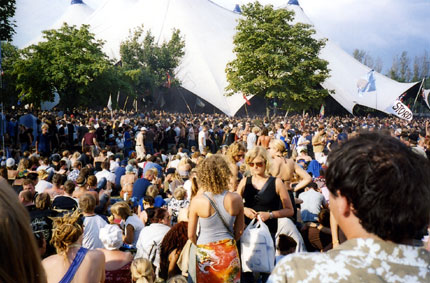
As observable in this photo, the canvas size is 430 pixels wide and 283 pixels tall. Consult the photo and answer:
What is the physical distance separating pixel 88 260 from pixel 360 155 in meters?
2.09

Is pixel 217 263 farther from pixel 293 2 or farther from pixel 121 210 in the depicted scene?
pixel 293 2

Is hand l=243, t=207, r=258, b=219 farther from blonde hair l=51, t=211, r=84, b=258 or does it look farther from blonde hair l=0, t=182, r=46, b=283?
blonde hair l=0, t=182, r=46, b=283

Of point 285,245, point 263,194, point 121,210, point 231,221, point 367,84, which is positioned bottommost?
point 285,245

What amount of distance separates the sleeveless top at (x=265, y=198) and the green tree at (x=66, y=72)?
75.9ft

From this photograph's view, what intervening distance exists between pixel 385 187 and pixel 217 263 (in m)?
2.18

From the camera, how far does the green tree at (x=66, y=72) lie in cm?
2478

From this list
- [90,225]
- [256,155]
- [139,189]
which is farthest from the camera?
[139,189]

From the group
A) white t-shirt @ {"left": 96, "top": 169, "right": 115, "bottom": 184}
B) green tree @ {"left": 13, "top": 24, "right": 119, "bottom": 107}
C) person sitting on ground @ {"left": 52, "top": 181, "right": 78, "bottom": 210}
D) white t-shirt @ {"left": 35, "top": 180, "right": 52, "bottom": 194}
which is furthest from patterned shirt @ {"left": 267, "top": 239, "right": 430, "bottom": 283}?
green tree @ {"left": 13, "top": 24, "right": 119, "bottom": 107}

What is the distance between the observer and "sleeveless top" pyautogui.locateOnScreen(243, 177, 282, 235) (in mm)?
3578

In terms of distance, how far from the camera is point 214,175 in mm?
3029

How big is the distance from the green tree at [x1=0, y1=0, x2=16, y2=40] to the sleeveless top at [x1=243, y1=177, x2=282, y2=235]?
1297 centimetres

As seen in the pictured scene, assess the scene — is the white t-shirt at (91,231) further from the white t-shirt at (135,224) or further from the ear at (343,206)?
the ear at (343,206)

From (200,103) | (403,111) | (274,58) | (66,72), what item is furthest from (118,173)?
(200,103)

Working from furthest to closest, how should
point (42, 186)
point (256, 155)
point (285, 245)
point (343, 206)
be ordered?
point (42, 186)
point (285, 245)
point (256, 155)
point (343, 206)
